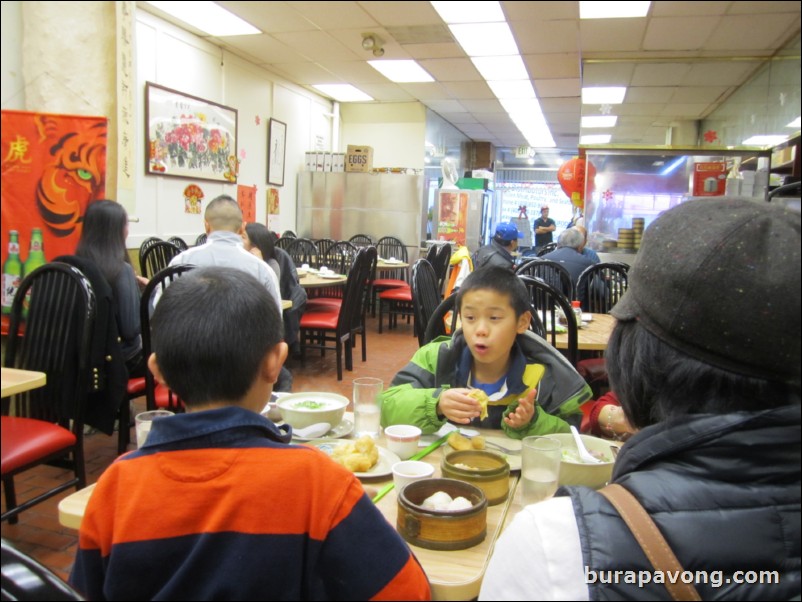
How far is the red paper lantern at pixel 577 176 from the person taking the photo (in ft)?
19.7

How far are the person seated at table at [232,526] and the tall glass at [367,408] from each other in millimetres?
601

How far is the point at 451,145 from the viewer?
11.3 meters

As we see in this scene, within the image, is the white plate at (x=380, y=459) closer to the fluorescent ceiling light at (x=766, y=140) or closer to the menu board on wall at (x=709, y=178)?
the fluorescent ceiling light at (x=766, y=140)

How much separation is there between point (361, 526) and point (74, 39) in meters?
0.68

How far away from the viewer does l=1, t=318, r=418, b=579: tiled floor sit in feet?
6.94

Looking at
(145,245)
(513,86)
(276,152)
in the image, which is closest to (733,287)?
(513,86)

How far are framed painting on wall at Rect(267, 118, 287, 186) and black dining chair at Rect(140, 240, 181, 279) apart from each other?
7.04 feet

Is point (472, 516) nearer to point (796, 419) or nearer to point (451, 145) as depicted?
point (796, 419)

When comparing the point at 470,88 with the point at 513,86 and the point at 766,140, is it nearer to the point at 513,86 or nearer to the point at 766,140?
the point at 513,86

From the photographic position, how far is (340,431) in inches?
56.6

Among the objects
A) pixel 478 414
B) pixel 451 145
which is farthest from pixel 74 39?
pixel 451 145

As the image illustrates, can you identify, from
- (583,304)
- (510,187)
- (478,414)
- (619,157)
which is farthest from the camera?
(510,187)

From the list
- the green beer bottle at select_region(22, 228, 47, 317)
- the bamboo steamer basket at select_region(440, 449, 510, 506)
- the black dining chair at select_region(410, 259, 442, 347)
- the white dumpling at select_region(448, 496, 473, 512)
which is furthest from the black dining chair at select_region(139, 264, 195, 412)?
the green beer bottle at select_region(22, 228, 47, 317)

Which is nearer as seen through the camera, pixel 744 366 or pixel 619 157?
pixel 744 366
